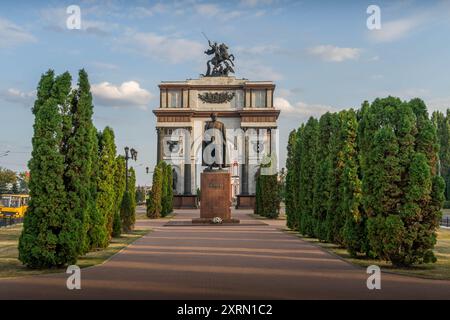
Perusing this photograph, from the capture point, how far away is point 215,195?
31172 millimetres

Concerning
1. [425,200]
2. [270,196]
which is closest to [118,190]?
[425,200]

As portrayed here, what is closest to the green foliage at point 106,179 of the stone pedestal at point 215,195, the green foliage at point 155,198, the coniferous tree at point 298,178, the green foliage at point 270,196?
the coniferous tree at point 298,178

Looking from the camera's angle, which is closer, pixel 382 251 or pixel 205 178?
pixel 382 251

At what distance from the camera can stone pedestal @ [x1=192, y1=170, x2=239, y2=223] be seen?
101ft

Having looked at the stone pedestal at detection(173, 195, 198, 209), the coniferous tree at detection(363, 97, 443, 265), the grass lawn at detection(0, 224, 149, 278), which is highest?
the coniferous tree at detection(363, 97, 443, 265)

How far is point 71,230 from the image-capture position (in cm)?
1365

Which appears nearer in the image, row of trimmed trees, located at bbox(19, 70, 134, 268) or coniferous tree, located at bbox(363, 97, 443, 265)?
row of trimmed trees, located at bbox(19, 70, 134, 268)

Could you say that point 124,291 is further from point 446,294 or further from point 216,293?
point 446,294

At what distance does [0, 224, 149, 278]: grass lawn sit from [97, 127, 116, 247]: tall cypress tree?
0.78 meters

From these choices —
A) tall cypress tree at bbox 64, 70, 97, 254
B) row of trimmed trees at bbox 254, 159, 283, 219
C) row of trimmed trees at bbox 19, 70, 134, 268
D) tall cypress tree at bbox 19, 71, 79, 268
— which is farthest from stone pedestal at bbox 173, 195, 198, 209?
tall cypress tree at bbox 19, 71, 79, 268

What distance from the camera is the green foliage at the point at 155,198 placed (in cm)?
4116

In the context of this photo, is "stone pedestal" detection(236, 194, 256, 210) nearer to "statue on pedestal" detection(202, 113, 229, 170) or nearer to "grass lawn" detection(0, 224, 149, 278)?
"statue on pedestal" detection(202, 113, 229, 170)

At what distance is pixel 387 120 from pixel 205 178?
17218mm
